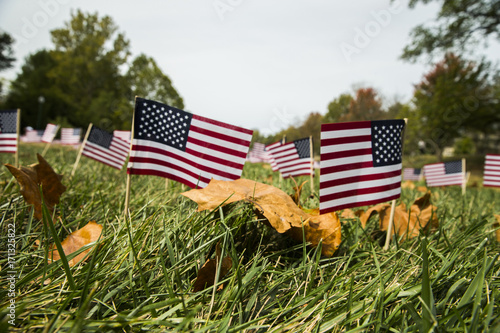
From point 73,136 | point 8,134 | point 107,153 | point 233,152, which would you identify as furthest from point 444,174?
point 73,136

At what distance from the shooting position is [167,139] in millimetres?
1836

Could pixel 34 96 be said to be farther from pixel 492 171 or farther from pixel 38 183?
pixel 492 171

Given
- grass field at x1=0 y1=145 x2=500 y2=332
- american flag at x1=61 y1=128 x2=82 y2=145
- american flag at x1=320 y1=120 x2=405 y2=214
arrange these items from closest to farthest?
grass field at x1=0 y1=145 x2=500 y2=332
american flag at x1=320 y1=120 x2=405 y2=214
american flag at x1=61 y1=128 x2=82 y2=145

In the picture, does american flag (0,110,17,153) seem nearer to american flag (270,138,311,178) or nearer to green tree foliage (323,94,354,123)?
american flag (270,138,311,178)

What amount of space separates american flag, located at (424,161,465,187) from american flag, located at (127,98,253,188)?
594cm

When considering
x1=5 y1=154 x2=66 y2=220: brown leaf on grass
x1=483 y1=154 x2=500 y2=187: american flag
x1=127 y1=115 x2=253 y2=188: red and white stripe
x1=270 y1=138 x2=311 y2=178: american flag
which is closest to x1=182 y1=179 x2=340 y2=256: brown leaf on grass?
x1=127 y1=115 x2=253 y2=188: red and white stripe

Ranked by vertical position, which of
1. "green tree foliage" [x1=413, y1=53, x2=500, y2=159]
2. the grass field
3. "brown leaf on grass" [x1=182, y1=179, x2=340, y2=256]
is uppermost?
"green tree foliage" [x1=413, y1=53, x2=500, y2=159]

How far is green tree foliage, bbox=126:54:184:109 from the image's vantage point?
124 ft

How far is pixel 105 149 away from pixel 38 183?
2908 mm

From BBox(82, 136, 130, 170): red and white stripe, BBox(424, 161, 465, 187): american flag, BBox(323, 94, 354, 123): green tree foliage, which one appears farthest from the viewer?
BBox(323, 94, 354, 123): green tree foliage

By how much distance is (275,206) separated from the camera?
1164 mm

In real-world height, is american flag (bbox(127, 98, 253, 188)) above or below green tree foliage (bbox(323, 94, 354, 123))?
below

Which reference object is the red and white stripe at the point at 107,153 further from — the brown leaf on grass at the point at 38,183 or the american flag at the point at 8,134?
the brown leaf on grass at the point at 38,183

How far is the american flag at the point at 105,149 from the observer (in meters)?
4.11
